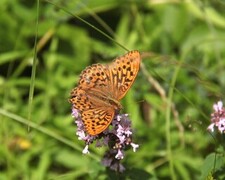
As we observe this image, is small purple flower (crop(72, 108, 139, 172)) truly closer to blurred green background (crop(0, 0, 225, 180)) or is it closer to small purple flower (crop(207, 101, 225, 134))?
small purple flower (crop(207, 101, 225, 134))

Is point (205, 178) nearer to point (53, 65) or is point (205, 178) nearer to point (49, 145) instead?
point (49, 145)

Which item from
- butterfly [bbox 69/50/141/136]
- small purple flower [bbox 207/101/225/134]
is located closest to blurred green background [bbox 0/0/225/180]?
small purple flower [bbox 207/101/225/134]

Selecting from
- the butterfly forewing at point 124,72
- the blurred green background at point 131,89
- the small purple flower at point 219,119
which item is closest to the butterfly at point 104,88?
the butterfly forewing at point 124,72

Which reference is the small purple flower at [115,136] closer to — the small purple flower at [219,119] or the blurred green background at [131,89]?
the small purple flower at [219,119]

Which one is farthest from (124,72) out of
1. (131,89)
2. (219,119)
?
(131,89)

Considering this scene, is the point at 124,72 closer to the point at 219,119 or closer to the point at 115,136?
the point at 115,136

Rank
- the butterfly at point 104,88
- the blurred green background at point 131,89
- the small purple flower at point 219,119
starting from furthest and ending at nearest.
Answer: the blurred green background at point 131,89, the small purple flower at point 219,119, the butterfly at point 104,88

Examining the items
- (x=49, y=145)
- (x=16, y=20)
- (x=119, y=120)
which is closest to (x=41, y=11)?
(x=16, y=20)
